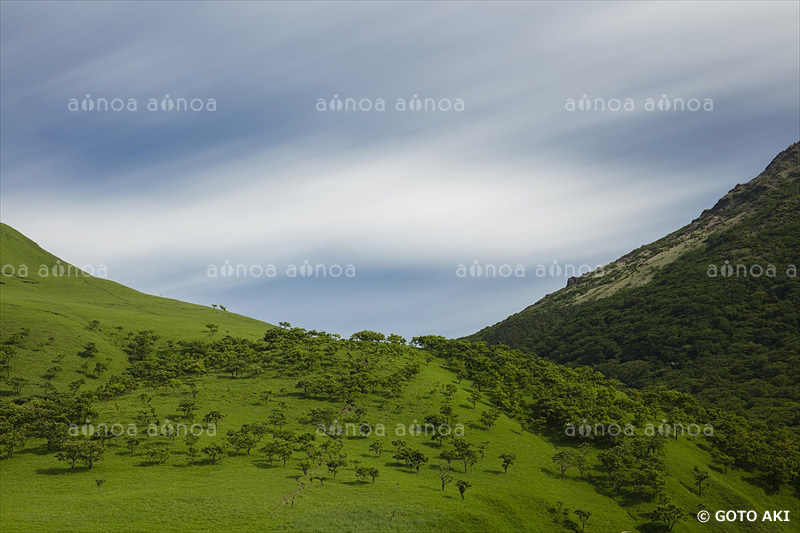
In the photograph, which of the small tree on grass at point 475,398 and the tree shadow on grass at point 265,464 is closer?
the tree shadow on grass at point 265,464

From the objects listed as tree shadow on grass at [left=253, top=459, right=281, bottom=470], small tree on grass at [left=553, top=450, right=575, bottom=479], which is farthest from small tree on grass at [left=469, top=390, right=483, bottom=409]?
tree shadow on grass at [left=253, top=459, right=281, bottom=470]

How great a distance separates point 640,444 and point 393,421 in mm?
54591

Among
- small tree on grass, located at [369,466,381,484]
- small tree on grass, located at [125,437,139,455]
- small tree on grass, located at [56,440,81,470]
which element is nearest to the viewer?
small tree on grass, located at [369,466,381,484]

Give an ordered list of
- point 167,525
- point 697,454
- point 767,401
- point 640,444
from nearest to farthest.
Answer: point 167,525 → point 640,444 → point 697,454 → point 767,401

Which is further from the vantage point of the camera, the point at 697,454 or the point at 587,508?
the point at 697,454

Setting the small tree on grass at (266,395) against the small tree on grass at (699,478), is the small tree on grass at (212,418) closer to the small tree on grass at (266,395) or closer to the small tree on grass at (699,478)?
the small tree on grass at (266,395)

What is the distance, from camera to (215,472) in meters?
86.9

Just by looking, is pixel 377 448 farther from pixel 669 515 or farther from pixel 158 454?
pixel 669 515

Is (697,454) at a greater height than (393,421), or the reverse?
(393,421)

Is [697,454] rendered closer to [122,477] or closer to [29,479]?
[122,477]

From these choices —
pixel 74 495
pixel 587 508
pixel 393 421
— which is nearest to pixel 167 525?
pixel 74 495

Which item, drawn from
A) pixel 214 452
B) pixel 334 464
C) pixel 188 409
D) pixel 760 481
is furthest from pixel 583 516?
pixel 188 409

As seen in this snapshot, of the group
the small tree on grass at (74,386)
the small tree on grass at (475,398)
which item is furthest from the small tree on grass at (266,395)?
the small tree on grass at (475,398)

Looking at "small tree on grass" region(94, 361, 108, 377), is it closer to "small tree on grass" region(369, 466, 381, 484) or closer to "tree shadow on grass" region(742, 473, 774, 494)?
"small tree on grass" region(369, 466, 381, 484)
